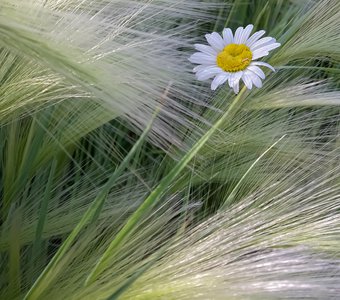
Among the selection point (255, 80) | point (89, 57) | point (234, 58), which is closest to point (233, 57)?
point (234, 58)

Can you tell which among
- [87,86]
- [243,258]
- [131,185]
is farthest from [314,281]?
[131,185]

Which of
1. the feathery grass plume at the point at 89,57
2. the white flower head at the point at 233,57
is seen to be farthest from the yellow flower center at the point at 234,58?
the feathery grass plume at the point at 89,57

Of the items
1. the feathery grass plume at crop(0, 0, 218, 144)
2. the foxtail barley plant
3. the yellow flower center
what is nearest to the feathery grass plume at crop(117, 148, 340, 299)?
the foxtail barley plant

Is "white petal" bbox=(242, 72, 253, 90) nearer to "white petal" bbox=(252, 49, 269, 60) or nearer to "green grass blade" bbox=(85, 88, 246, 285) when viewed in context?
"white petal" bbox=(252, 49, 269, 60)

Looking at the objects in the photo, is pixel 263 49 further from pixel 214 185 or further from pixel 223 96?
pixel 214 185

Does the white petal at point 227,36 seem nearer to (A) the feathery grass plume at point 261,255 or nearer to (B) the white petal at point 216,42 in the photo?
(B) the white petal at point 216,42

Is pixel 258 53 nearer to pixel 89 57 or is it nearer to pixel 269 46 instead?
pixel 269 46
